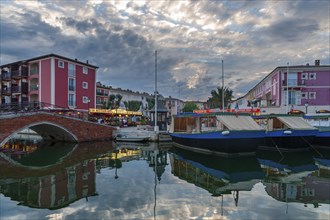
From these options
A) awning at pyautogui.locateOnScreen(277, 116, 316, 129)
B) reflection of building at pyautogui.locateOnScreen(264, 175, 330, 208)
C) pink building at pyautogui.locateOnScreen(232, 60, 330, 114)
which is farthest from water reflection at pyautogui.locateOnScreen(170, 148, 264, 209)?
pink building at pyautogui.locateOnScreen(232, 60, 330, 114)

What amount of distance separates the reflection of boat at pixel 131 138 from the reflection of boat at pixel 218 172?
1081cm

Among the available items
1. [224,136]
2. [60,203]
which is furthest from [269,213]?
[224,136]

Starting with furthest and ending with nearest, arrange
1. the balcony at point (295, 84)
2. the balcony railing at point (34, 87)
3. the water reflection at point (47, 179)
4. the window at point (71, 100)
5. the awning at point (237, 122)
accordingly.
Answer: the balcony railing at point (34, 87) → the window at point (71, 100) → the balcony at point (295, 84) → the awning at point (237, 122) → the water reflection at point (47, 179)

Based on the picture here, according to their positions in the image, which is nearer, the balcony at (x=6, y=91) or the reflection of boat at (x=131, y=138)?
the reflection of boat at (x=131, y=138)

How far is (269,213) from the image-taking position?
8.94 metres

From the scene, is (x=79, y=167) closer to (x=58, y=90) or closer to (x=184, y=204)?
(x=184, y=204)

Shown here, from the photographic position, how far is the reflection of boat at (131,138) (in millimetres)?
32312

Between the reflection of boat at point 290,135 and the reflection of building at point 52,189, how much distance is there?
16422mm

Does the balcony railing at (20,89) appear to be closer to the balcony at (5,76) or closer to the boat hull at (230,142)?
the balcony at (5,76)

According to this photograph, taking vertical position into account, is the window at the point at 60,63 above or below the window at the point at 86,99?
above

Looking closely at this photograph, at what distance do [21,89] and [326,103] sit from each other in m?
51.0

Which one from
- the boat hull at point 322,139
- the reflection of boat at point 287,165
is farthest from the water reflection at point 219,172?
the boat hull at point 322,139

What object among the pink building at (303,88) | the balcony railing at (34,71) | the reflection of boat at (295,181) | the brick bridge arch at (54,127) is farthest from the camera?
the balcony railing at (34,71)

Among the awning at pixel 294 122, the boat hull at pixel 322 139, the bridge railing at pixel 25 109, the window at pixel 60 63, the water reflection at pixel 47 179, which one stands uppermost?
the window at pixel 60 63
